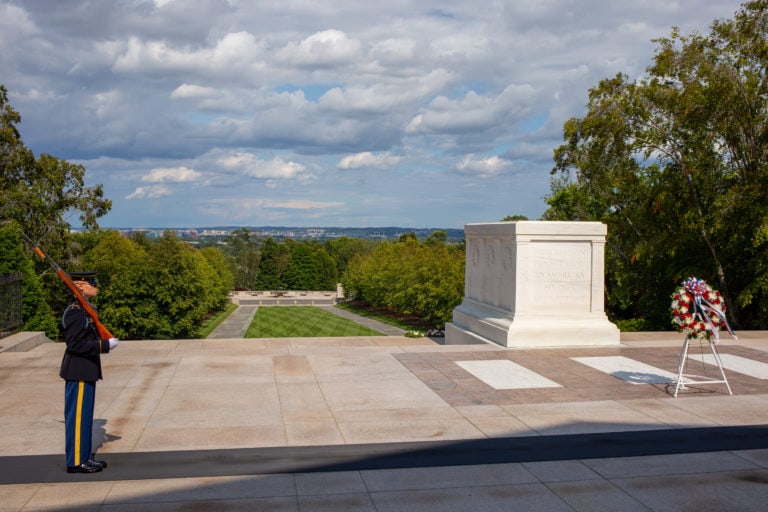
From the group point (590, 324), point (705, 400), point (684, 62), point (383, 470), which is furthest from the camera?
point (684, 62)

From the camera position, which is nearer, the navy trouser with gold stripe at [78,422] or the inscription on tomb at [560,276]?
the navy trouser with gold stripe at [78,422]

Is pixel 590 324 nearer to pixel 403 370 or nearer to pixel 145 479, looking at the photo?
pixel 403 370

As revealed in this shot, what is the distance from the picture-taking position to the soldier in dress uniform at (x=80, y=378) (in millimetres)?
6152

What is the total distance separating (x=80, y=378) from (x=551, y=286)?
9.72 metres

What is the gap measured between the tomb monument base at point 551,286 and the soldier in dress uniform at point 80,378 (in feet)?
28.5

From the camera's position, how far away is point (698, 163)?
830 inches

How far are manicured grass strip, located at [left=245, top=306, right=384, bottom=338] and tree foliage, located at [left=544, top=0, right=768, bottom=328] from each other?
1015 inches

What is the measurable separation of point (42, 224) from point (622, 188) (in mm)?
30264

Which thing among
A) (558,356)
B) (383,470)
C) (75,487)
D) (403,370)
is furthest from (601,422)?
(75,487)

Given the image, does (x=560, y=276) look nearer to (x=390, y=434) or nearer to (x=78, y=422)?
(x=390, y=434)

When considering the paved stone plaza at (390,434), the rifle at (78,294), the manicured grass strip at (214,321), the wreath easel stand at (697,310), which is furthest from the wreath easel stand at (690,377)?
the manicured grass strip at (214,321)

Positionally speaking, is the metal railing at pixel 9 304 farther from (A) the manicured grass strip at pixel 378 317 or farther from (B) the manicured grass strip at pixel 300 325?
(A) the manicured grass strip at pixel 378 317

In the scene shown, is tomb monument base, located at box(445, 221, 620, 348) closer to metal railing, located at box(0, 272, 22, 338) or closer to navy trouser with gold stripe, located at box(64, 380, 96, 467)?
navy trouser with gold stripe, located at box(64, 380, 96, 467)

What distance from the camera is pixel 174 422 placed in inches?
315
